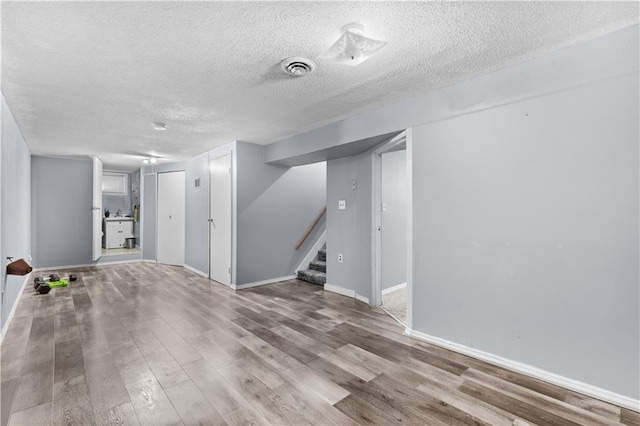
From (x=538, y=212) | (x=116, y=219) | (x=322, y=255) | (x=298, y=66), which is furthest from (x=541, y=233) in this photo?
(x=116, y=219)

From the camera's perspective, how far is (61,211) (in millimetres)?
6051

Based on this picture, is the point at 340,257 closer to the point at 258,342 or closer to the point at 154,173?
the point at 258,342

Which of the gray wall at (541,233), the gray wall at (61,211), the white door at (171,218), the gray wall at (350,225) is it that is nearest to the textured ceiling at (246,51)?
the gray wall at (541,233)

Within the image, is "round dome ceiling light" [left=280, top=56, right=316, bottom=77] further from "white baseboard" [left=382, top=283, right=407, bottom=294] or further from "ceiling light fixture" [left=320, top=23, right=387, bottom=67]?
"white baseboard" [left=382, top=283, right=407, bottom=294]

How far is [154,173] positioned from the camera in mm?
6695

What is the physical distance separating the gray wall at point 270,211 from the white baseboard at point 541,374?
2852 millimetres

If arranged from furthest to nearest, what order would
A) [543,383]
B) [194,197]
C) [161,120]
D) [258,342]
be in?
[194,197]
[161,120]
[258,342]
[543,383]

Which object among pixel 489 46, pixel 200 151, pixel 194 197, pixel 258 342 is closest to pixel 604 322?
pixel 489 46

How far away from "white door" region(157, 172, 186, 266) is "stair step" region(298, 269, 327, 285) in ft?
9.52

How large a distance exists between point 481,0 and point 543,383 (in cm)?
245

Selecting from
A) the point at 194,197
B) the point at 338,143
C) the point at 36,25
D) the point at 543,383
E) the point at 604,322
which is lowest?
the point at 543,383

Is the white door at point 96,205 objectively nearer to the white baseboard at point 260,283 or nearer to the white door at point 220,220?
the white door at point 220,220

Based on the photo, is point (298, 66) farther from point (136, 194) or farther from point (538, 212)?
point (136, 194)

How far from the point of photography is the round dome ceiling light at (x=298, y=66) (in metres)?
2.09
